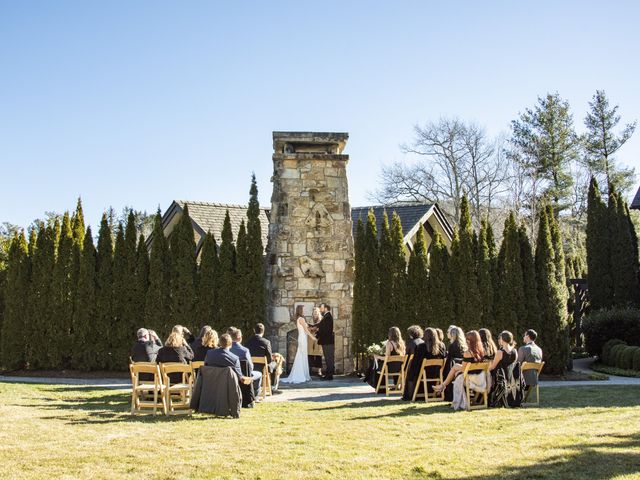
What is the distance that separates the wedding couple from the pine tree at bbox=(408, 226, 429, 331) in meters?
2.37

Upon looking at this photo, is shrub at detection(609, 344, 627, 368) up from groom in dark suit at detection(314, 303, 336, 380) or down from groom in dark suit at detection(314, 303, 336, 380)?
down

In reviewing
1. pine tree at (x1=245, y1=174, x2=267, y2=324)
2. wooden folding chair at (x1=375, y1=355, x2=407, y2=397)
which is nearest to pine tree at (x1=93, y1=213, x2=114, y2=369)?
pine tree at (x1=245, y1=174, x2=267, y2=324)

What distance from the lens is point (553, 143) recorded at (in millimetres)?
36438

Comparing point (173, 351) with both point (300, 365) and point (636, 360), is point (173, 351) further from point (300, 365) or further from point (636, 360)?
point (636, 360)

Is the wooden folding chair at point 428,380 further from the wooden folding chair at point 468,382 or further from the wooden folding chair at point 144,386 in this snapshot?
the wooden folding chair at point 144,386

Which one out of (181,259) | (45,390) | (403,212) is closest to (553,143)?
(403,212)

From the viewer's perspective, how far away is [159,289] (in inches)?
659

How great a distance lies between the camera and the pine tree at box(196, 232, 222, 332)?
1656 centimetres

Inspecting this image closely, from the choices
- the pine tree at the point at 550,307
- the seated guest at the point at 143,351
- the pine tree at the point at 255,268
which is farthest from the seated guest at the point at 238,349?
the pine tree at the point at 550,307

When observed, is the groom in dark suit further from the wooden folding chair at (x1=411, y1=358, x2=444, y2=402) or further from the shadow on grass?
the shadow on grass

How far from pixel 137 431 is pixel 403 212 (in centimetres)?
1846

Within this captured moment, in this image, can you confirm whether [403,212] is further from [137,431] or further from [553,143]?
[137,431]

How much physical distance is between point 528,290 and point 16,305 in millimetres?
13609

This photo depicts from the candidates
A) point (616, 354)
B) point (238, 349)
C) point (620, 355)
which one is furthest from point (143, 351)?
point (616, 354)
